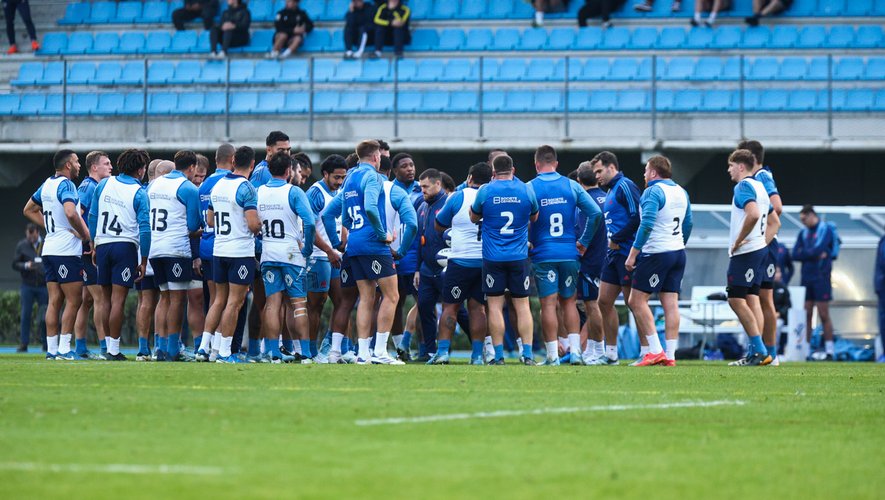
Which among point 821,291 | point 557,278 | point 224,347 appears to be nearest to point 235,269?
point 224,347

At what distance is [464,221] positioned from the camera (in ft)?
45.4

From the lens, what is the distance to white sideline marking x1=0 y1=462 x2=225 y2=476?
5039 mm

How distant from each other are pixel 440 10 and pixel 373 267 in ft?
53.4

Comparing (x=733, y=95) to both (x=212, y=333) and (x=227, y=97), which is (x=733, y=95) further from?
(x=212, y=333)

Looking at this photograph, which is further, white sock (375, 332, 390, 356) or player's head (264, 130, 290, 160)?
player's head (264, 130, 290, 160)

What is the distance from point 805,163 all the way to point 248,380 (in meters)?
17.6

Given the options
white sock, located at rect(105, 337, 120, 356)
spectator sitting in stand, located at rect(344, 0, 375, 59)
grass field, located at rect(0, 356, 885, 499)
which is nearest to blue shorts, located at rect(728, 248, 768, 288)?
grass field, located at rect(0, 356, 885, 499)

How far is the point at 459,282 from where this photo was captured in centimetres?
1386

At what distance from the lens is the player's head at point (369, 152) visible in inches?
509

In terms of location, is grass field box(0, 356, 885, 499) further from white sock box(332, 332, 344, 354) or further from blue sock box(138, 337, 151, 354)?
blue sock box(138, 337, 151, 354)

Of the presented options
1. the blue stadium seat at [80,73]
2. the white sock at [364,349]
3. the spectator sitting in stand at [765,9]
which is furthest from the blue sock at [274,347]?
the spectator sitting in stand at [765,9]

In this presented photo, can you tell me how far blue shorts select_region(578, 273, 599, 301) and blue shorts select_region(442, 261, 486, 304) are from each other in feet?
4.06

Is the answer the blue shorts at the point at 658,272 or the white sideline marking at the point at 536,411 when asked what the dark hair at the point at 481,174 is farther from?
the white sideline marking at the point at 536,411

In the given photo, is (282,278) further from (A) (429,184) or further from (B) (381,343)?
(A) (429,184)
